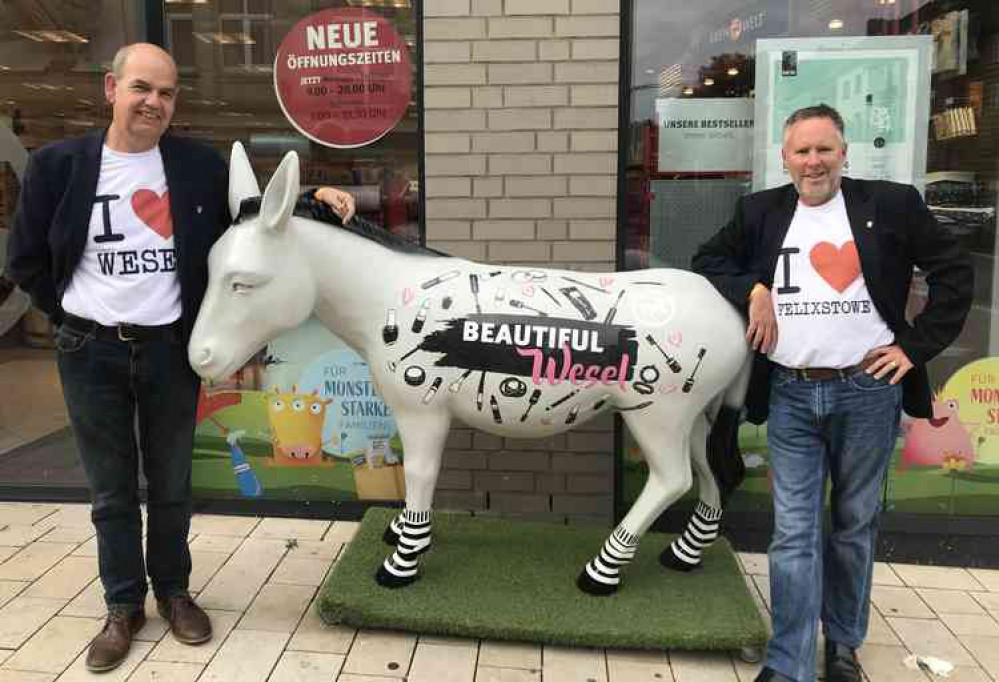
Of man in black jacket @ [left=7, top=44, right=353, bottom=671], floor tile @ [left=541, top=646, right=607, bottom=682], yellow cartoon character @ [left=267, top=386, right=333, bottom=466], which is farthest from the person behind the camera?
yellow cartoon character @ [left=267, top=386, right=333, bottom=466]

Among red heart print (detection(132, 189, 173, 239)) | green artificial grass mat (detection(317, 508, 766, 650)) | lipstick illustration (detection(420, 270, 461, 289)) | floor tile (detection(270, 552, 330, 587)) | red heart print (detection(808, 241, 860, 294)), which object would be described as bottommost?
floor tile (detection(270, 552, 330, 587))

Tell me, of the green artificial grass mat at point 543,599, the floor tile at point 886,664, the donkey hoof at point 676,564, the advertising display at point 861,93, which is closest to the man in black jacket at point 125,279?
the green artificial grass mat at point 543,599

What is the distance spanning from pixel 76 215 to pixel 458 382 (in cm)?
144

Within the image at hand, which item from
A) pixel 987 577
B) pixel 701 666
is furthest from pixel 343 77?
pixel 987 577

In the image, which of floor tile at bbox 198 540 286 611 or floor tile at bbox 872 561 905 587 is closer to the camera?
floor tile at bbox 198 540 286 611

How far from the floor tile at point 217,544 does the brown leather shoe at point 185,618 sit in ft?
2.30

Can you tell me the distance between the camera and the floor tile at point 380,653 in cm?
302

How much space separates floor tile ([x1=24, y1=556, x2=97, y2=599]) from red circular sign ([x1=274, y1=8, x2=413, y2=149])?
2325mm

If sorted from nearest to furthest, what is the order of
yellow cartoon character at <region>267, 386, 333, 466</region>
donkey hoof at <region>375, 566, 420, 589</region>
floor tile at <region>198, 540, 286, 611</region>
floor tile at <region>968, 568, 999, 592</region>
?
donkey hoof at <region>375, 566, 420, 589</region>
floor tile at <region>198, 540, 286, 611</region>
floor tile at <region>968, 568, 999, 592</region>
yellow cartoon character at <region>267, 386, 333, 466</region>

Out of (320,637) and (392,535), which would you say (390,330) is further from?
(320,637)

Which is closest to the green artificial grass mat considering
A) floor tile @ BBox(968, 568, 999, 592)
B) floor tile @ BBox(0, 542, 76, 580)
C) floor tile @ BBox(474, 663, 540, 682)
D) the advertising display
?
floor tile @ BBox(474, 663, 540, 682)

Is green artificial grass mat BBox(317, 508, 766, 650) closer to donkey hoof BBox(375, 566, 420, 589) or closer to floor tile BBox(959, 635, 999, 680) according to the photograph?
donkey hoof BBox(375, 566, 420, 589)

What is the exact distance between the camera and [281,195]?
2889mm

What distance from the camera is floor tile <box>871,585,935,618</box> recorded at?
3.55m
